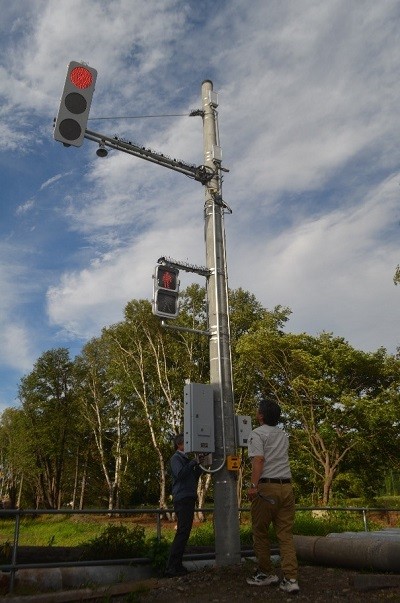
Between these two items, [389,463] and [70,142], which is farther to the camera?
[389,463]

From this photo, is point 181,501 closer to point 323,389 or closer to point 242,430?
point 242,430

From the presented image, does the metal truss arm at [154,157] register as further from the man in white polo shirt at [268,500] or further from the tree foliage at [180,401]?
the tree foliage at [180,401]

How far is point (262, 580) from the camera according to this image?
17.9 ft

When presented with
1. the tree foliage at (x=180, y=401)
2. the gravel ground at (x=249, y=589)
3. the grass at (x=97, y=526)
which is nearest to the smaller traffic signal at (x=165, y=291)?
the gravel ground at (x=249, y=589)

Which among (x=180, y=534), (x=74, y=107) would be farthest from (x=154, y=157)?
(x=180, y=534)

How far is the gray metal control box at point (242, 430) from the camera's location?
7.28m

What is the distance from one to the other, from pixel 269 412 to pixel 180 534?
1.88 metres

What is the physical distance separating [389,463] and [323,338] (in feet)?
22.7

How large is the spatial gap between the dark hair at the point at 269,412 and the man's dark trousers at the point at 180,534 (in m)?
1.58

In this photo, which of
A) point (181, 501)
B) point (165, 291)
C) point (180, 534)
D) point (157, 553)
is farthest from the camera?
point (165, 291)

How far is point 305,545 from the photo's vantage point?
25.0ft

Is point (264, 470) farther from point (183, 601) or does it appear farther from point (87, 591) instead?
point (87, 591)

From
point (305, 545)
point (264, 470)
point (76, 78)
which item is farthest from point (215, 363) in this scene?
point (76, 78)

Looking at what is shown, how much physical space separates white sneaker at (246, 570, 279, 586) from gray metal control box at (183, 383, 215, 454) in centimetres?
163
